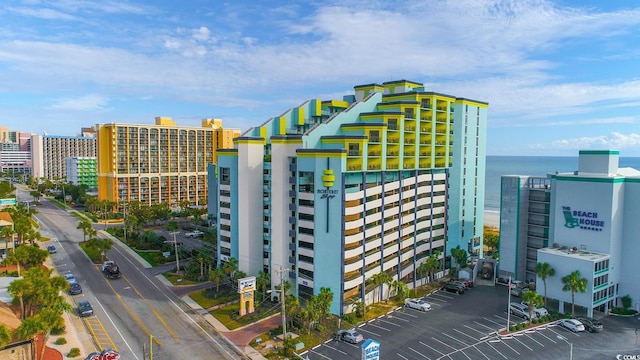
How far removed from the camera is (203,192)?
7101 inches

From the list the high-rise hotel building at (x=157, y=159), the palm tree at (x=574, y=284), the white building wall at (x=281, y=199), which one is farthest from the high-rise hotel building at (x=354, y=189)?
the high-rise hotel building at (x=157, y=159)

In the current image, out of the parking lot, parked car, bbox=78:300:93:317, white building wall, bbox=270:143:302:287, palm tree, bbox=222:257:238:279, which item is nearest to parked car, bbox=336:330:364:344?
the parking lot

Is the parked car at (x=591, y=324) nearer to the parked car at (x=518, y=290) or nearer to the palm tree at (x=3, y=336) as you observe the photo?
the parked car at (x=518, y=290)

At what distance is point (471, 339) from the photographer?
57312mm

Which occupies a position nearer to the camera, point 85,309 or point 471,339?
point 471,339

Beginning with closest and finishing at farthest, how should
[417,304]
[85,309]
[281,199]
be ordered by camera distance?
[85,309] < [417,304] < [281,199]

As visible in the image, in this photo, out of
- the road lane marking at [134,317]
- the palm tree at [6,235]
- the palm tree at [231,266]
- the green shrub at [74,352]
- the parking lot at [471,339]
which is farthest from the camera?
the palm tree at [6,235]

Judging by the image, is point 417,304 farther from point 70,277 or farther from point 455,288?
point 70,277

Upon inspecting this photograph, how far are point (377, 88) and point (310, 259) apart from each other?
45043mm

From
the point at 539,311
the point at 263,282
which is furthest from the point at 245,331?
the point at 539,311

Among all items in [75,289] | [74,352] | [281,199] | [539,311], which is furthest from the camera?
[75,289]

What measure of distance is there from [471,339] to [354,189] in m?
26.8

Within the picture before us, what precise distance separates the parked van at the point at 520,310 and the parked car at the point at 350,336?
2678 cm

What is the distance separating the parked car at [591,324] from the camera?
2356 inches
